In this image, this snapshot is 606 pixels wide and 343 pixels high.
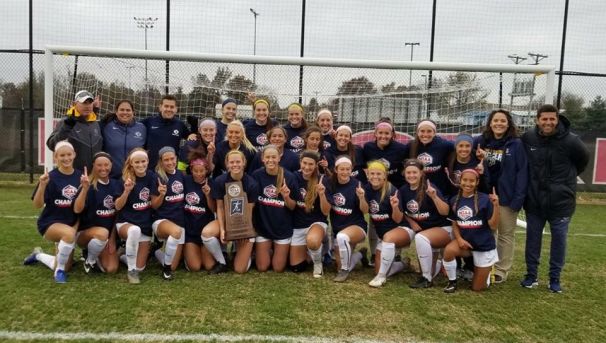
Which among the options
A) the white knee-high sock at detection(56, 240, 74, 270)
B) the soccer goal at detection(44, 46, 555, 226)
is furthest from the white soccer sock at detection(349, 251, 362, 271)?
the white knee-high sock at detection(56, 240, 74, 270)

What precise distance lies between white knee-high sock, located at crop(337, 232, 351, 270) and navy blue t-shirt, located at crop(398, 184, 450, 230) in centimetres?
65

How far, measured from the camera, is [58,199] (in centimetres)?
418

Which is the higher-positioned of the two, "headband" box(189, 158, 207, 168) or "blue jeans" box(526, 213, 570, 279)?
"headband" box(189, 158, 207, 168)

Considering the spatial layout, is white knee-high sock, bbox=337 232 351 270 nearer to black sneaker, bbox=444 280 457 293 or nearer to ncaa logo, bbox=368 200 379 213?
ncaa logo, bbox=368 200 379 213

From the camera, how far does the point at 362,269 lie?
4930mm

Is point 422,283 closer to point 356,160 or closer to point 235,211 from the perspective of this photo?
point 356,160

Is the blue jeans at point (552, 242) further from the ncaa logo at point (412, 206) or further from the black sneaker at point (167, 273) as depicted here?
the black sneaker at point (167, 273)

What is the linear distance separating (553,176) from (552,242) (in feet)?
2.12

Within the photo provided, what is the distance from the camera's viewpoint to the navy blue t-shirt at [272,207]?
4.67 meters

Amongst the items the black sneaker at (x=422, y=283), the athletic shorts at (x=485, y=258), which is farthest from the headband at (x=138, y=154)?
the athletic shorts at (x=485, y=258)

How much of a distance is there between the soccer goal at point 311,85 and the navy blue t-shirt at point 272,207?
2319mm

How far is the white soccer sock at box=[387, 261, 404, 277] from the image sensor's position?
4695 mm

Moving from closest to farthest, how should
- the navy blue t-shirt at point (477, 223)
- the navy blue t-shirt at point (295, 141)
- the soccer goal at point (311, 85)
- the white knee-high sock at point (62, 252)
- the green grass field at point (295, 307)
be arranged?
1. the green grass field at point (295, 307)
2. the white knee-high sock at point (62, 252)
3. the navy blue t-shirt at point (477, 223)
4. the navy blue t-shirt at point (295, 141)
5. the soccer goal at point (311, 85)

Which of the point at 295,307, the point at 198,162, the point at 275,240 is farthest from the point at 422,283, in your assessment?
the point at 198,162
